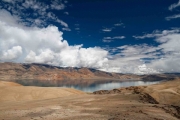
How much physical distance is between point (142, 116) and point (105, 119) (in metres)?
3.99

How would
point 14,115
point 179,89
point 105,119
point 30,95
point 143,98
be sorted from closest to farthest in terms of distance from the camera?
point 105,119, point 14,115, point 143,98, point 179,89, point 30,95

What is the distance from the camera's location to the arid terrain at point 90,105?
1981cm

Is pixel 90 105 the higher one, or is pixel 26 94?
pixel 26 94

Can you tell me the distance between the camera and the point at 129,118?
1811 cm

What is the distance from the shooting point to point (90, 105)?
27.1 m

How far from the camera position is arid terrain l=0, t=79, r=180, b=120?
780 inches

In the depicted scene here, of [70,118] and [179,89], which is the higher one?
[179,89]

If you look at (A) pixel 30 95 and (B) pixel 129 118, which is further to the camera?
(A) pixel 30 95

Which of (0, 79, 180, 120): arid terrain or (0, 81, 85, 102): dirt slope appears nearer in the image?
(0, 79, 180, 120): arid terrain

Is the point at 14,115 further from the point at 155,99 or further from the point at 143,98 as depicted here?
the point at 155,99

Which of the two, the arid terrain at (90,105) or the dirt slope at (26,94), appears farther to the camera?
the dirt slope at (26,94)

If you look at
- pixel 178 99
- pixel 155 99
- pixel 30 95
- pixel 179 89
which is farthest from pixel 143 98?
pixel 30 95

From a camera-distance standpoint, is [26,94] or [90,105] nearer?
[90,105]

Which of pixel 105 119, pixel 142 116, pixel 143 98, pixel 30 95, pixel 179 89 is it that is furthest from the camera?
pixel 30 95
